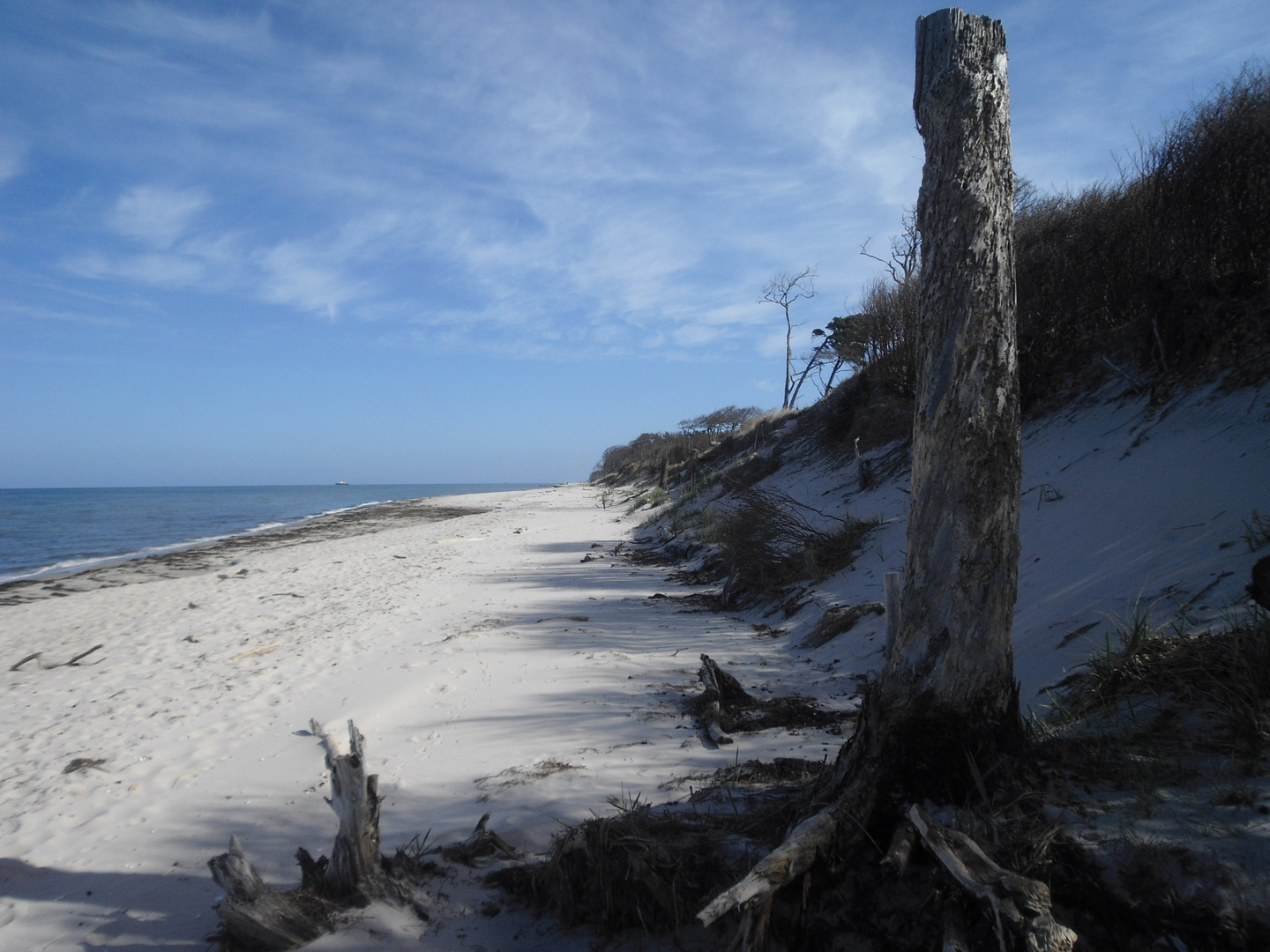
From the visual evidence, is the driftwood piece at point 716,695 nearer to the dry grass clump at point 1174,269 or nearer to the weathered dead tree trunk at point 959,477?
the weathered dead tree trunk at point 959,477

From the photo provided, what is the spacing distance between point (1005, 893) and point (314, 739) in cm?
464

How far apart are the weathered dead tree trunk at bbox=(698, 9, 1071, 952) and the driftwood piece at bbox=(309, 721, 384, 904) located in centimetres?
181

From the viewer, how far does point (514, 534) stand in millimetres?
20391

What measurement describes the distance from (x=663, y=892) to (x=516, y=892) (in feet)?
2.23

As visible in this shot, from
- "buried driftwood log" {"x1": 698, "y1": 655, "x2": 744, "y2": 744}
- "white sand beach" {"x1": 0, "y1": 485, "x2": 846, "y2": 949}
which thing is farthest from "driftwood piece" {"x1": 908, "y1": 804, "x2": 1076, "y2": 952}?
"buried driftwood log" {"x1": 698, "y1": 655, "x2": 744, "y2": 744}

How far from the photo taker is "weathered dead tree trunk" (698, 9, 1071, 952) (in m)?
2.58

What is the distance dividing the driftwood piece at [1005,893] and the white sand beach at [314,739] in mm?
1389

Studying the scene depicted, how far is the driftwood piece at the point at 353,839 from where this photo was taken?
276 cm

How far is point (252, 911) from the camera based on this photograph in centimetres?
251

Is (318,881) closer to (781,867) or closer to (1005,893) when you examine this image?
(781,867)

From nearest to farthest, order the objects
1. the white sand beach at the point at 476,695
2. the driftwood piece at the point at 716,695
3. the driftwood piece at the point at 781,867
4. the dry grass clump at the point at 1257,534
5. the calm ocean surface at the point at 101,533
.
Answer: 1. the driftwood piece at the point at 781,867
2. the white sand beach at the point at 476,695
3. the dry grass clump at the point at 1257,534
4. the driftwood piece at the point at 716,695
5. the calm ocean surface at the point at 101,533

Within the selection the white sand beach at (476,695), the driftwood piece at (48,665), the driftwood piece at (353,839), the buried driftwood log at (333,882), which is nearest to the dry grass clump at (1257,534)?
the white sand beach at (476,695)

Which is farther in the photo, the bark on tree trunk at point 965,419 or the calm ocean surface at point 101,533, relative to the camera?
the calm ocean surface at point 101,533

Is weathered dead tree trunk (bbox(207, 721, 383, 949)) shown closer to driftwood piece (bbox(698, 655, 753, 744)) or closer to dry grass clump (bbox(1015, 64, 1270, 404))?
driftwood piece (bbox(698, 655, 753, 744))
